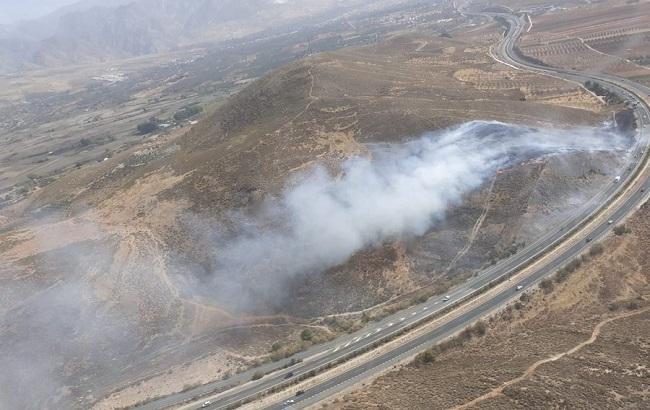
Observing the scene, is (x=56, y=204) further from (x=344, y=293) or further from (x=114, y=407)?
(x=344, y=293)

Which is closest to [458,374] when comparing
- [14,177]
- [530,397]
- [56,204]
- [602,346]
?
[530,397]

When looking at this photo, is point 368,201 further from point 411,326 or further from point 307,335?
point 411,326

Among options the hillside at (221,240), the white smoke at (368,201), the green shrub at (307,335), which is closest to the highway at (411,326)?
the green shrub at (307,335)

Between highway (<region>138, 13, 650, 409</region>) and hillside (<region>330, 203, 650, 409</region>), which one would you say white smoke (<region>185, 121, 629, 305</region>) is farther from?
hillside (<region>330, 203, 650, 409</region>)

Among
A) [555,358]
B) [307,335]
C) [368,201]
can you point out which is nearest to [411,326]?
[307,335]

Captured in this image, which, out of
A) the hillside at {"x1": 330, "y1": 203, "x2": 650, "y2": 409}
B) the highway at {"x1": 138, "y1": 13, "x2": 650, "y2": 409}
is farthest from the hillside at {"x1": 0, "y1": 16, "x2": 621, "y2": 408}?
the hillside at {"x1": 330, "y1": 203, "x2": 650, "y2": 409}
